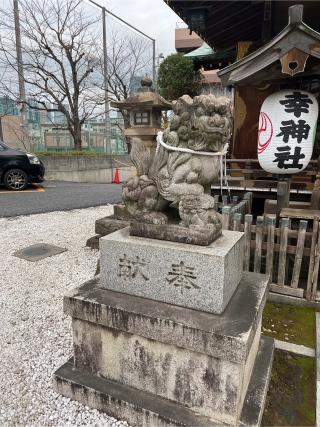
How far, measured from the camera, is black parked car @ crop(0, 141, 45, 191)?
9984 millimetres

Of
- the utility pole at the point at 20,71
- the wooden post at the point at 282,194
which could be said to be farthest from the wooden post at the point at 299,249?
the utility pole at the point at 20,71

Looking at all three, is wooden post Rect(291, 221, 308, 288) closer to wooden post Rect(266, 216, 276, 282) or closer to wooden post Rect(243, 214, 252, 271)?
wooden post Rect(266, 216, 276, 282)

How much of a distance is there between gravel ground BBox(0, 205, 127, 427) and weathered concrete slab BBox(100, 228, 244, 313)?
3.10ft

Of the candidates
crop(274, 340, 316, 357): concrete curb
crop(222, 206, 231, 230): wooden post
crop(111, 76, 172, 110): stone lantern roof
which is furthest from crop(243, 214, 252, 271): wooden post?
crop(111, 76, 172, 110): stone lantern roof

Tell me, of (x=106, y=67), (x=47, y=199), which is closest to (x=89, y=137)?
(x=106, y=67)

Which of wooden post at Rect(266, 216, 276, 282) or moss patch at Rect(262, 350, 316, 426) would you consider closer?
moss patch at Rect(262, 350, 316, 426)

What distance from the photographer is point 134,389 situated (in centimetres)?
221

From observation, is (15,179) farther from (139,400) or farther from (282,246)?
(139,400)

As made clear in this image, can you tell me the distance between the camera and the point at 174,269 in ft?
6.91

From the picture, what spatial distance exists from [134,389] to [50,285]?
2375 millimetres

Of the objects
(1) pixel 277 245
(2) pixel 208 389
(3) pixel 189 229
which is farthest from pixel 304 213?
(2) pixel 208 389

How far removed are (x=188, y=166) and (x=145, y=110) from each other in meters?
3.40

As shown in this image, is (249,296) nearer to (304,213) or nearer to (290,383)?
(290,383)

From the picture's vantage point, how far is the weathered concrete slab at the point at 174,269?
2.01 metres
